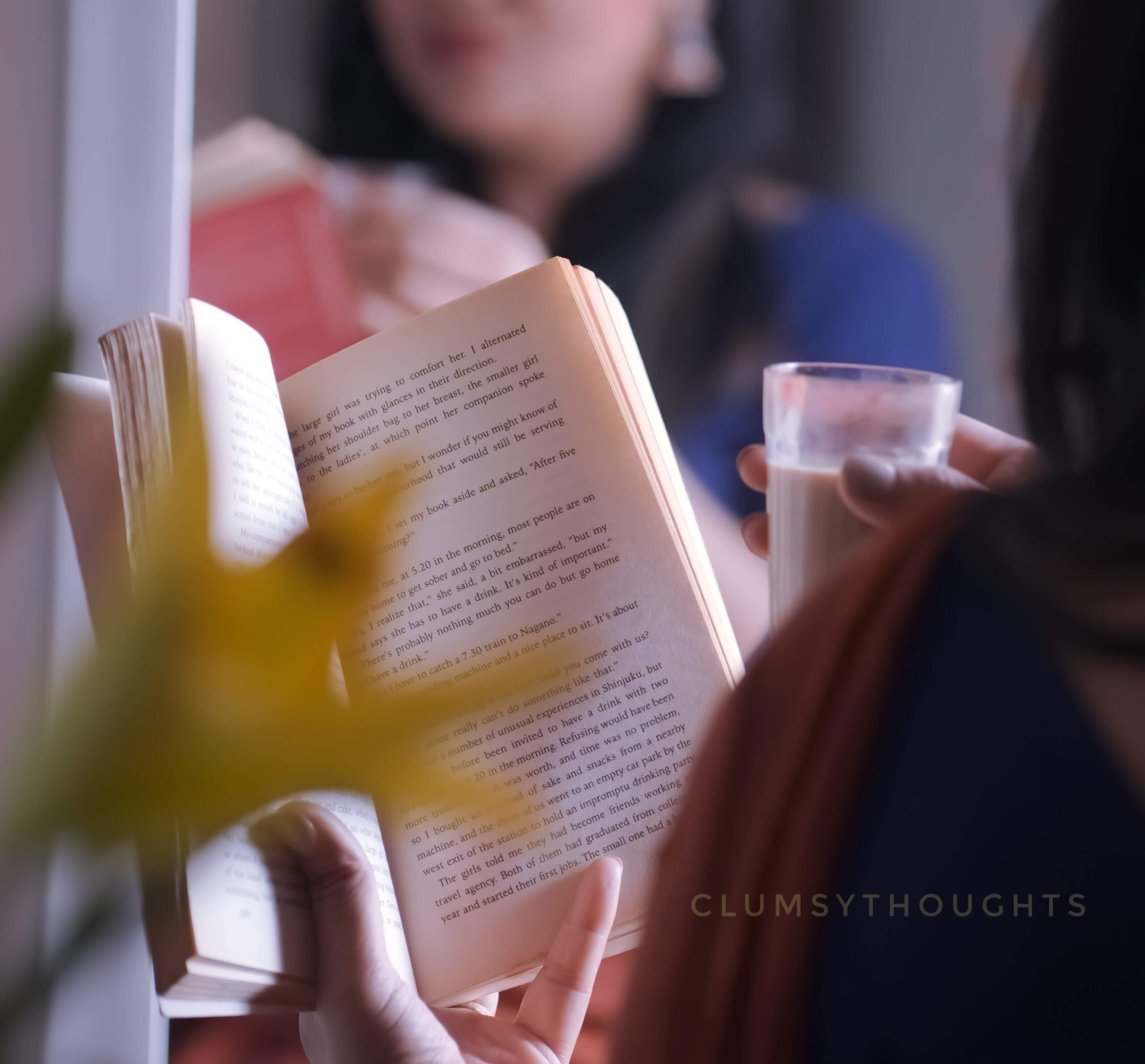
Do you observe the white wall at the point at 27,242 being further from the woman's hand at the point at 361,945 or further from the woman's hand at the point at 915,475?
the woman's hand at the point at 915,475

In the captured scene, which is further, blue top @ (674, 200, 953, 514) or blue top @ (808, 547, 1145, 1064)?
blue top @ (674, 200, 953, 514)

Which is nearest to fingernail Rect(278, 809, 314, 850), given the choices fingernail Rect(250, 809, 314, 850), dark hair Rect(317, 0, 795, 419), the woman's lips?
fingernail Rect(250, 809, 314, 850)

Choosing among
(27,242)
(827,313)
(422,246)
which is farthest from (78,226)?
(827,313)

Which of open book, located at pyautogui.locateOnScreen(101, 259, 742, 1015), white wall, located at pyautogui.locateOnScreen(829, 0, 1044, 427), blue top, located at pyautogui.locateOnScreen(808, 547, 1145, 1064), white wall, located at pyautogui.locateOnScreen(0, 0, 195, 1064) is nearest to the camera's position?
blue top, located at pyautogui.locateOnScreen(808, 547, 1145, 1064)

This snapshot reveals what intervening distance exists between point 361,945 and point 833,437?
28 centimetres

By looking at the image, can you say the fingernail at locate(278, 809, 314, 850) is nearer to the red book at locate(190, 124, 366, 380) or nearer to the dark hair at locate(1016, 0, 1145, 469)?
the dark hair at locate(1016, 0, 1145, 469)

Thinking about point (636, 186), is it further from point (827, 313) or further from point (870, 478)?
point (870, 478)

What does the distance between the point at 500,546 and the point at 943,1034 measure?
0.24 m

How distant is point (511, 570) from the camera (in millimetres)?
426

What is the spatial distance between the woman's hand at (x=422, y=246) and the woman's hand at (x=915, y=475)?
446 mm

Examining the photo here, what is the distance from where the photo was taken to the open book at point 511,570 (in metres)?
0.41

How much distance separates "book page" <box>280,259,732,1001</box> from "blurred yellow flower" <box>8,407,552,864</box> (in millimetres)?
279

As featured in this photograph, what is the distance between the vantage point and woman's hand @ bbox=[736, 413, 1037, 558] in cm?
37

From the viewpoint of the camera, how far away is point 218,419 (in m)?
0.39
